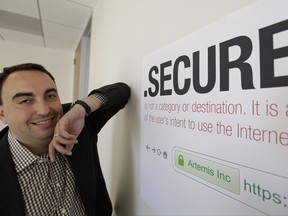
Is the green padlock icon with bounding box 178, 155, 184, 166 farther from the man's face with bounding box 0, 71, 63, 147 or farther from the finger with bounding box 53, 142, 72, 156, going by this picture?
the man's face with bounding box 0, 71, 63, 147

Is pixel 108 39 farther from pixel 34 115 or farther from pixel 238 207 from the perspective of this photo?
pixel 238 207

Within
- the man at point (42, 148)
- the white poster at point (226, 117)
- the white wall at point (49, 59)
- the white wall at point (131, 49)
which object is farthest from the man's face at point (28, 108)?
the white wall at point (49, 59)

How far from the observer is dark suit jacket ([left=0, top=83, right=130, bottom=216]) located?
0.78 metres

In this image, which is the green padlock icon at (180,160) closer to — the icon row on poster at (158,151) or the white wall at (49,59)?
the icon row on poster at (158,151)

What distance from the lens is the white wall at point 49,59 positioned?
3.31 meters

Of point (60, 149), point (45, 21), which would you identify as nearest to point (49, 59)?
point (45, 21)

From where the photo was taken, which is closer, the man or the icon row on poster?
Answer: the icon row on poster

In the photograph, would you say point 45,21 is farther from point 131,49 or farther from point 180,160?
point 180,160

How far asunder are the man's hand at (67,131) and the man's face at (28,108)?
16cm

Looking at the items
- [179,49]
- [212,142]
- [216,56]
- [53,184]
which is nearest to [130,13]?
[179,49]

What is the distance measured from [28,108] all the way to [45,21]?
203 cm

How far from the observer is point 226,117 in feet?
1.56

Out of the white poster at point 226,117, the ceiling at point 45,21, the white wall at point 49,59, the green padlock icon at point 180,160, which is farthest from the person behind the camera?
the white wall at point 49,59

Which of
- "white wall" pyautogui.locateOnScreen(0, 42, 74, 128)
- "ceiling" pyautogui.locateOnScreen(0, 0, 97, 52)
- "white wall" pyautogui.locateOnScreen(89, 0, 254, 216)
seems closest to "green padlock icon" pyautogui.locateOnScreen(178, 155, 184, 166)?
"white wall" pyautogui.locateOnScreen(89, 0, 254, 216)
